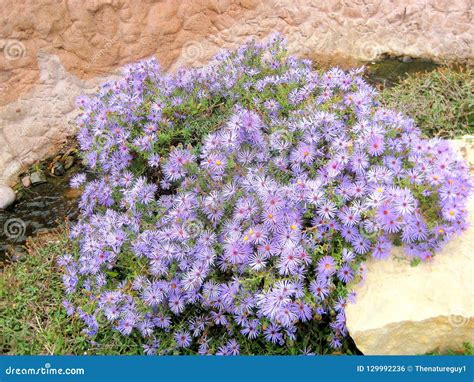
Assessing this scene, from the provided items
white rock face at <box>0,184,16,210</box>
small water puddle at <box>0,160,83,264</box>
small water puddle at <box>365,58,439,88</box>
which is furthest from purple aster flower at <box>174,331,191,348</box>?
small water puddle at <box>365,58,439,88</box>

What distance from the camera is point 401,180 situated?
286 cm

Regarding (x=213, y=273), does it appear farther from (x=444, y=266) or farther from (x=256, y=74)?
(x=256, y=74)

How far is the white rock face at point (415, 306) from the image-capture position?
276 cm

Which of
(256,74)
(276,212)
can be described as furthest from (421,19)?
(276,212)

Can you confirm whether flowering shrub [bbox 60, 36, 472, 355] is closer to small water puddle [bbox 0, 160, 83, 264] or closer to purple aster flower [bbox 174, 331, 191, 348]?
purple aster flower [bbox 174, 331, 191, 348]

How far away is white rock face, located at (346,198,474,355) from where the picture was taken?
276 cm

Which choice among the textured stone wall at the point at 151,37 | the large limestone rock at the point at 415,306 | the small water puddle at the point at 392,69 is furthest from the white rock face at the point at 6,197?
the small water puddle at the point at 392,69

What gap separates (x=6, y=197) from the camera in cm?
487

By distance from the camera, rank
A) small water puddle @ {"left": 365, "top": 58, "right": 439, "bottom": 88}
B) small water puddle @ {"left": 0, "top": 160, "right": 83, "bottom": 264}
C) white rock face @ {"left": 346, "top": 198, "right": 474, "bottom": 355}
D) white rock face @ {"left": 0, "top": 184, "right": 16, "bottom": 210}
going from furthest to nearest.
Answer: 1. small water puddle @ {"left": 365, "top": 58, "right": 439, "bottom": 88}
2. white rock face @ {"left": 0, "top": 184, "right": 16, "bottom": 210}
3. small water puddle @ {"left": 0, "top": 160, "right": 83, "bottom": 264}
4. white rock face @ {"left": 346, "top": 198, "right": 474, "bottom": 355}

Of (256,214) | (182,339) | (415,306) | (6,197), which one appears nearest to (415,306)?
(415,306)

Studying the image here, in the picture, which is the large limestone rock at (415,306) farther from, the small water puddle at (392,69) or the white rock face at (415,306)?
the small water puddle at (392,69)

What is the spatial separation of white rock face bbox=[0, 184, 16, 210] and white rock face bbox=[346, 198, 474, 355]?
328cm

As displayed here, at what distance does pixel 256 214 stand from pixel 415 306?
905mm

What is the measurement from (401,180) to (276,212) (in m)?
0.67
